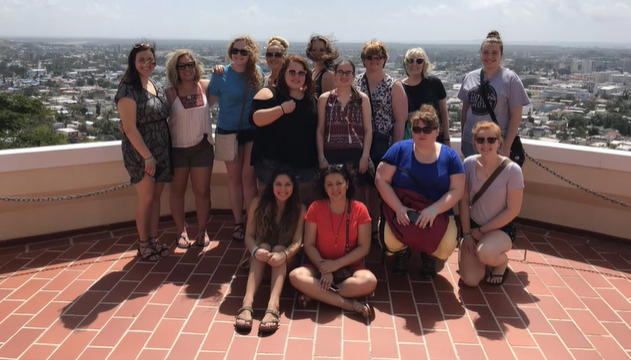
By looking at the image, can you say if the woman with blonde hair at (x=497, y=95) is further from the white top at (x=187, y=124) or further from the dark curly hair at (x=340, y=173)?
the white top at (x=187, y=124)

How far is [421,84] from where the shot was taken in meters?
4.21

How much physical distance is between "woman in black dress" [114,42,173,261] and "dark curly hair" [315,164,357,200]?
1.32 metres

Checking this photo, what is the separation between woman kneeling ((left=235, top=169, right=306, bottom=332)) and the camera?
3.56 metres

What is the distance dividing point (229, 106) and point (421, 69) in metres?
1.62

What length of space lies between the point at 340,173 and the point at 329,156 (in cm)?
39

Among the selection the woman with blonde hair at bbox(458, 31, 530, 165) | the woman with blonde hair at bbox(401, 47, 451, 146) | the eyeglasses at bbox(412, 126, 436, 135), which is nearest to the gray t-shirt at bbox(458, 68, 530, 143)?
the woman with blonde hair at bbox(458, 31, 530, 165)

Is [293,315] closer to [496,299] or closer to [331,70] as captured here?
[496,299]

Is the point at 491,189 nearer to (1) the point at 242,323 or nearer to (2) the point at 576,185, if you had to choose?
(2) the point at 576,185

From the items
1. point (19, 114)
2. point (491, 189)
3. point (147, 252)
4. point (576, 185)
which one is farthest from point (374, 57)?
point (19, 114)

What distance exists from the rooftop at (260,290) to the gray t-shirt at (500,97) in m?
0.95

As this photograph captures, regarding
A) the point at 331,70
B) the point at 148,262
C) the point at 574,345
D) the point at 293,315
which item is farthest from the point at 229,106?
the point at 574,345

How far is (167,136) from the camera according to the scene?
4.14 meters

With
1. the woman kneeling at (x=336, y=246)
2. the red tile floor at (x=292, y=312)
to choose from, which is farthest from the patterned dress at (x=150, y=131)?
the woman kneeling at (x=336, y=246)

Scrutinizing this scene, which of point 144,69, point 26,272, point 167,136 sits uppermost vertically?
point 144,69
